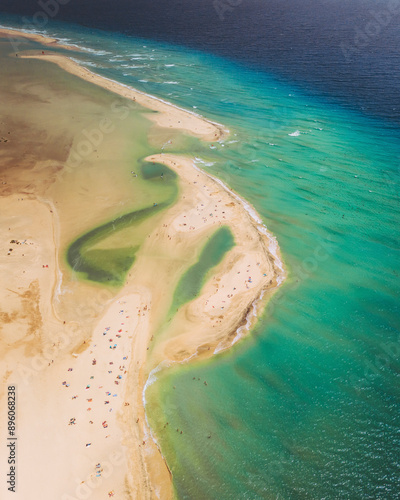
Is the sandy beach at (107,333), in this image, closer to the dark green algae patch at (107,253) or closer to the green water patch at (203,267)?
the green water patch at (203,267)

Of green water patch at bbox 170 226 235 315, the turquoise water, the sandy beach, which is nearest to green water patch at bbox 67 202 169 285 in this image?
the sandy beach

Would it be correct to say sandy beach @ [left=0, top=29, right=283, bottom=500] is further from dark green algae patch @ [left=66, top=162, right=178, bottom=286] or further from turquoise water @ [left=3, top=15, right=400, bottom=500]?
turquoise water @ [left=3, top=15, right=400, bottom=500]

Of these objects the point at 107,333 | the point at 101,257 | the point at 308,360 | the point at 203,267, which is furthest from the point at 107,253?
the point at 308,360

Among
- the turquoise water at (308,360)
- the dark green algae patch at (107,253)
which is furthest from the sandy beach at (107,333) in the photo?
the turquoise water at (308,360)

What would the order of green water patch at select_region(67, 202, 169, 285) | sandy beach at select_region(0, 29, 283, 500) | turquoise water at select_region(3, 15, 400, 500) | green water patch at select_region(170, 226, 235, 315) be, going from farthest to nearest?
1. green water patch at select_region(67, 202, 169, 285)
2. green water patch at select_region(170, 226, 235, 315)
3. turquoise water at select_region(3, 15, 400, 500)
4. sandy beach at select_region(0, 29, 283, 500)

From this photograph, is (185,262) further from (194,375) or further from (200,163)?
(200,163)

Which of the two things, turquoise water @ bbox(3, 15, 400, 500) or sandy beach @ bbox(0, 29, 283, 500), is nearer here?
sandy beach @ bbox(0, 29, 283, 500)
